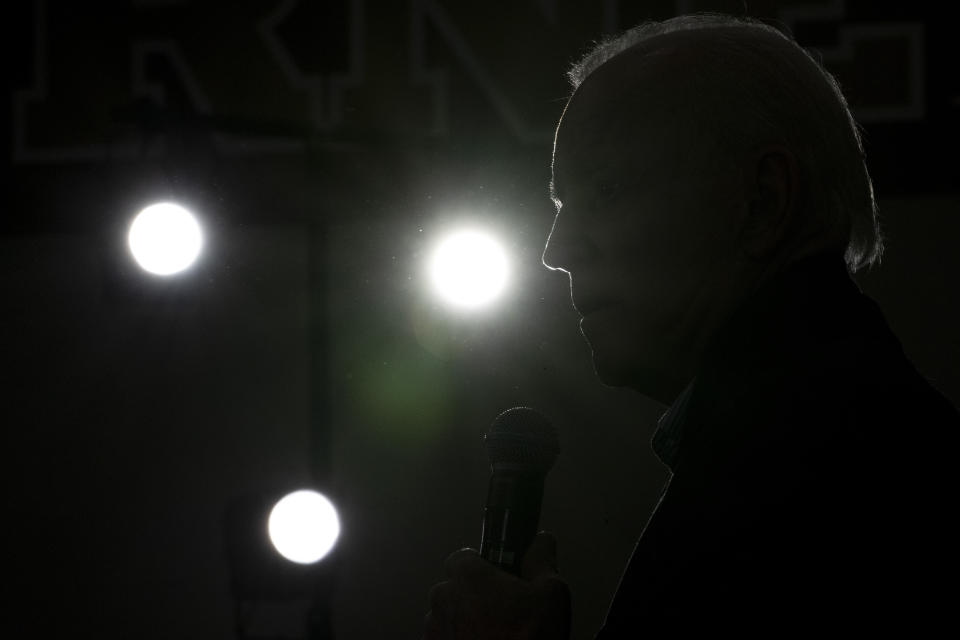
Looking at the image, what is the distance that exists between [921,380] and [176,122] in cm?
316

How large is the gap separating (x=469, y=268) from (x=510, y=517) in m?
2.75

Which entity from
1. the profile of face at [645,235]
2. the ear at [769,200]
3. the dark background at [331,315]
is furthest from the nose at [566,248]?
the dark background at [331,315]

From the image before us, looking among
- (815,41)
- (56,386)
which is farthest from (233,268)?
(815,41)

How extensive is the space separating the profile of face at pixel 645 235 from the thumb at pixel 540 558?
197 millimetres

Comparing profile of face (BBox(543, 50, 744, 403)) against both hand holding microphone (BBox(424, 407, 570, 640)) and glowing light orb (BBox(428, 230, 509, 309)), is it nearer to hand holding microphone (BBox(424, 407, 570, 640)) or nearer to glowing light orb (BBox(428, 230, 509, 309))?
hand holding microphone (BBox(424, 407, 570, 640))

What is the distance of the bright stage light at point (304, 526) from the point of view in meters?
3.75

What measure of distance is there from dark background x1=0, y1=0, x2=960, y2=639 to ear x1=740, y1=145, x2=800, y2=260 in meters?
3.91

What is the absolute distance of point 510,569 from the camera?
1.09 meters

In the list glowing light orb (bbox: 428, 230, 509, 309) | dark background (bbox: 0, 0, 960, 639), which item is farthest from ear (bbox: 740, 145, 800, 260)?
dark background (bbox: 0, 0, 960, 639)

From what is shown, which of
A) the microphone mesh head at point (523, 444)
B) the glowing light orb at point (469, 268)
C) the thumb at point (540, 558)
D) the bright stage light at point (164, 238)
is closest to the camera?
the thumb at point (540, 558)

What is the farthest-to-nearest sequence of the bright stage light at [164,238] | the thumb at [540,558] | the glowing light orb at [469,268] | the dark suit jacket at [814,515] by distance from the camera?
the glowing light orb at [469,268] < the bright stage light at [164,238] < the thumb at [540,558] < the dark suit jacket at [814,515]

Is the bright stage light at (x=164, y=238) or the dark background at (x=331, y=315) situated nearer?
the bright stage light at (x=164, y=238)

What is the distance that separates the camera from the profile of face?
0.96 metres

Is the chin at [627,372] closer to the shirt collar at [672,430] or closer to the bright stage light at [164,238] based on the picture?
the shirt collar at [672,430]
